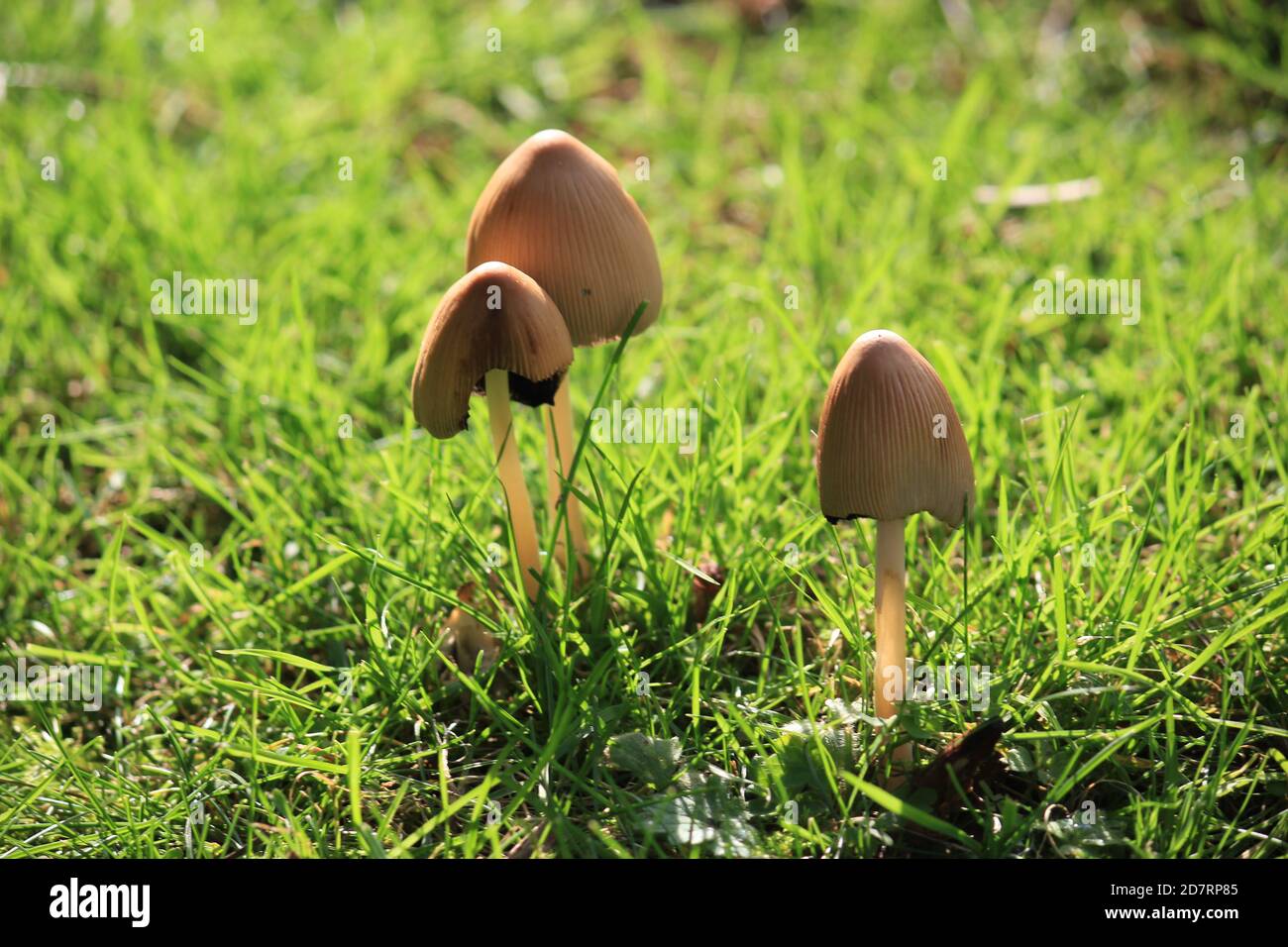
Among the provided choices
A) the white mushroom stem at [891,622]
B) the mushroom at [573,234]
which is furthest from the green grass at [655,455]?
the mushroom at [573,234]

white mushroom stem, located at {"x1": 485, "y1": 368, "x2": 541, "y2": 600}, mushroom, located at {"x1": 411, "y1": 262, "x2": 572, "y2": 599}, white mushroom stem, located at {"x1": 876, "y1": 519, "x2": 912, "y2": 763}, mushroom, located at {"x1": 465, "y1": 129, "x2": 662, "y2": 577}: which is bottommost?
white mushroom stem, located at {"x1": 876, "y1": 519, "x2": 912, "y2": 763}

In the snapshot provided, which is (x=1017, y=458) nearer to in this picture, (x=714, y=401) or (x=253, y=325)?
(x=714, y=401)

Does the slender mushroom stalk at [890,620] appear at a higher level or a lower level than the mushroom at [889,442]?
lower

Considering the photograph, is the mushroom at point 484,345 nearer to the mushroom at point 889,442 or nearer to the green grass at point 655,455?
the green grass at point 655,455

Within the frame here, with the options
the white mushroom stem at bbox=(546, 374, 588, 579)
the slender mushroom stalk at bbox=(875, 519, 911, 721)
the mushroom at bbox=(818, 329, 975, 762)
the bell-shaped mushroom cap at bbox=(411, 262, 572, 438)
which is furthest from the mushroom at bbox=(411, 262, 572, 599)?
the slender mushroom stalk at bbox=(875, 519, 911, 721)

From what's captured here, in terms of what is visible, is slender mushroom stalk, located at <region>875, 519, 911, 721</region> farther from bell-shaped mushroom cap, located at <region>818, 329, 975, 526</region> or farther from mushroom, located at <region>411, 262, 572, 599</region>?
mushroom, located at <region>411, 262, 572, 599</region>

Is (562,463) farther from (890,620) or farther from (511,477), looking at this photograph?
(890,620)

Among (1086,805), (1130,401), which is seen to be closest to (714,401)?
(1130,401)
